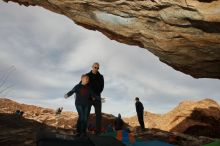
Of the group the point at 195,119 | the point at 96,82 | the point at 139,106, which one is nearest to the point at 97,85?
the point at 96,82

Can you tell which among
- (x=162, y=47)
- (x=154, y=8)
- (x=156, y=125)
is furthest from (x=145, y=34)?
(x=156, y=125)

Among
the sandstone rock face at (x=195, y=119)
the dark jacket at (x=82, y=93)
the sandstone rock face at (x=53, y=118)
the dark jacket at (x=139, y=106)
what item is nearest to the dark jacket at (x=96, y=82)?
the dark jacket at (x=82, y=93)

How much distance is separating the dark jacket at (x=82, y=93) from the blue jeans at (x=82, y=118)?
0.15m

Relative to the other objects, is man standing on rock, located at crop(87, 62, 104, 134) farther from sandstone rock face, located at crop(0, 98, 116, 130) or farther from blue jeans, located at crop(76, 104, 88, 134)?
sandstone rock face, located at crop(0, 98, 116, 130)

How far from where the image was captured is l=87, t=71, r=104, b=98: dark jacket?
13125 millimetres

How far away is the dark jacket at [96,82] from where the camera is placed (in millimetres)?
13125

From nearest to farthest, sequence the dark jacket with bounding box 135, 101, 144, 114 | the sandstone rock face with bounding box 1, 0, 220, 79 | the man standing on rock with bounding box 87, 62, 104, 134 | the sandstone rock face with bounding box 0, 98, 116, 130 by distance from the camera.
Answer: the sandstone rock face with bounding box 1, 0, 220, 79 → the man standing on rock with bounding box 87, 62, 104, 134 → the sandstone rock face with bounding box 0, 98, 116, 130 → the dark jacket with bounding box 135, 101, 144, 114

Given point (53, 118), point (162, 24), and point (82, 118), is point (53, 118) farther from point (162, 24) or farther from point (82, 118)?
point (162, 24)

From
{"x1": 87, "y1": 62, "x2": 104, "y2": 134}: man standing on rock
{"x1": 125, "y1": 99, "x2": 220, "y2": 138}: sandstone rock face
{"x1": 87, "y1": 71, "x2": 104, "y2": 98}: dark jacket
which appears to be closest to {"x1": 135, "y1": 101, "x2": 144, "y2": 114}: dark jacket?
{"x1": 125, "y1": 99, "x2": 220, "y2": 138}: sandstone rock face

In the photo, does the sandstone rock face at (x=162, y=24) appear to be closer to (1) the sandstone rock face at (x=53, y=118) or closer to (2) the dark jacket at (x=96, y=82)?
(2) the dark jacket at (x=96, y=82)

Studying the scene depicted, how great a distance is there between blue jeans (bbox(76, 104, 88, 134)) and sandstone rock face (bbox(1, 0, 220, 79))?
3.07 m

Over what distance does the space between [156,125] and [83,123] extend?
18185 millimetres

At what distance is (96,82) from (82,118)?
1.49 metres

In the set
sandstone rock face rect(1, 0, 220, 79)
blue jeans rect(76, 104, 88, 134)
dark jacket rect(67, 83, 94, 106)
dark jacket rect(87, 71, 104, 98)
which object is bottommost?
blue jeans rect(76, 104, 88, 134)
